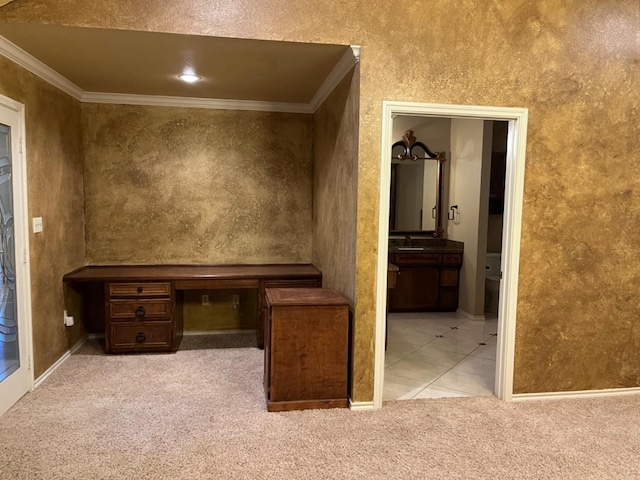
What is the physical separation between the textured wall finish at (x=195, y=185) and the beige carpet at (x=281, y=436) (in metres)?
1.46

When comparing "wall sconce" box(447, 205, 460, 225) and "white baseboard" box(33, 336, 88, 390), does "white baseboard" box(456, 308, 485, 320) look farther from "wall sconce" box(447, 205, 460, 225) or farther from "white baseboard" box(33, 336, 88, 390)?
"white baseboard" box(33, 336, 88, 390)

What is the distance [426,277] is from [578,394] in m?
2.55

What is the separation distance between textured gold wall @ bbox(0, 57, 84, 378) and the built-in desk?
0.26 m

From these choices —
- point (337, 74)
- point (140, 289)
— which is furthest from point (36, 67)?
point (337, 74)

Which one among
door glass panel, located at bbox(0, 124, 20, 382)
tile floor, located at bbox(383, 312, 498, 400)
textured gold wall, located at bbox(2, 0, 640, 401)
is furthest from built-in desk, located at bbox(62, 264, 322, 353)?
textured gold wall, located at bbox(2, 0, 640, 401)

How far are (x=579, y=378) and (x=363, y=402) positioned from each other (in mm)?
1586

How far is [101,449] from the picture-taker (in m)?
2.48

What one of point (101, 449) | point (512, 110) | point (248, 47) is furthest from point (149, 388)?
point (512, 110)

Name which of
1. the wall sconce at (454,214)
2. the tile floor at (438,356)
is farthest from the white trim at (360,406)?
the wall sconce at (454,214)

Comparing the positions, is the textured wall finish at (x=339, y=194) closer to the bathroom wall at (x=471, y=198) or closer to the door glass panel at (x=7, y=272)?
the bathroom wall at (x=471, y=198)

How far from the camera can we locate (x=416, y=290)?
18.6 ft

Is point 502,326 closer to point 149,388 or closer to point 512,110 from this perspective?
point 512,110

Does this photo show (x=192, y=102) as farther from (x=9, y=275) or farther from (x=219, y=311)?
(x=9, y=275)

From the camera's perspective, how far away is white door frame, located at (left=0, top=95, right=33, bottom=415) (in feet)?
9.93
